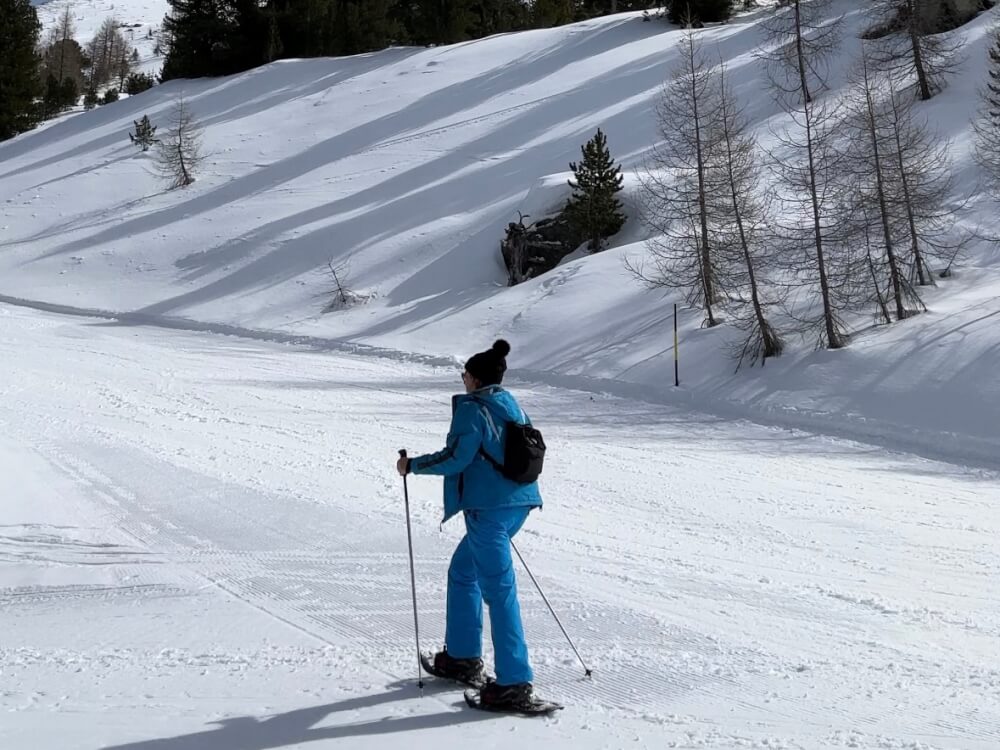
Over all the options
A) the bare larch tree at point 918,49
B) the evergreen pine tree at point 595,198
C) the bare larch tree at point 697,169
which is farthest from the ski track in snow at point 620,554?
the bare larch tree at point 918,49

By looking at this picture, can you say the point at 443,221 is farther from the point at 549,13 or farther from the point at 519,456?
the point at 549,13

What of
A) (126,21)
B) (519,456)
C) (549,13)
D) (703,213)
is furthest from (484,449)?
(126,21)

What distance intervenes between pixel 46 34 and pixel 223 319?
14755 cm

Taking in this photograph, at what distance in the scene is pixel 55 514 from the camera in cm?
867

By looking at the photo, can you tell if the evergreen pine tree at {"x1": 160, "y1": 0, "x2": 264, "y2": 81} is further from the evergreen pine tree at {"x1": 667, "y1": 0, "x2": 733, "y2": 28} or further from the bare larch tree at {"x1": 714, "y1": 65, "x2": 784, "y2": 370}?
the bare larch tree at {"x1": 714, "y1": 65, "x2": 784, "y2": 370}

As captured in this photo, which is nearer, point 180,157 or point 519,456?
point 519,456

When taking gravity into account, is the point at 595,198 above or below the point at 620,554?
above

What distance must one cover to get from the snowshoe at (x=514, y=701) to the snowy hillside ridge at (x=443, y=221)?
439 inches

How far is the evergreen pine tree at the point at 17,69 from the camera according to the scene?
185ft

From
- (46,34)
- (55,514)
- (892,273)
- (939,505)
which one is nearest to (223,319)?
(892,273)

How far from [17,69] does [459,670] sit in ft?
204

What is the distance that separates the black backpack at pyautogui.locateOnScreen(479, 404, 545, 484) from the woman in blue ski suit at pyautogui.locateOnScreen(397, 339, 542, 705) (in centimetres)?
3

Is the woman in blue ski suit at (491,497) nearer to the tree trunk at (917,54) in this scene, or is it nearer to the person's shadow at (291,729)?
the person's shadow at (291,729)

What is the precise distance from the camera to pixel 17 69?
57188 millimetres
